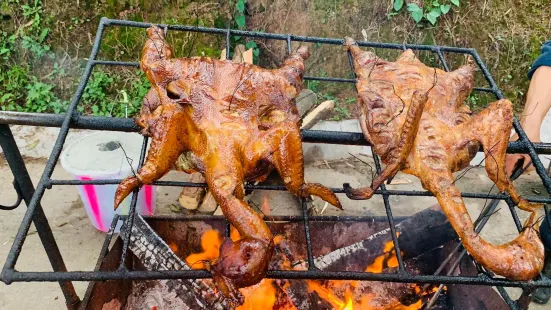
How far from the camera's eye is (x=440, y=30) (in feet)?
17.8

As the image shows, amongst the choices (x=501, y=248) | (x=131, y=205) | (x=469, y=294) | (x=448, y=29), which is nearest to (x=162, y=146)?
(x=131, y=205)

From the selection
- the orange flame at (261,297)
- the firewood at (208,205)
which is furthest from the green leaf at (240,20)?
the orange flame at (261,297)

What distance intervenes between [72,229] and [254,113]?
2741 millimetres

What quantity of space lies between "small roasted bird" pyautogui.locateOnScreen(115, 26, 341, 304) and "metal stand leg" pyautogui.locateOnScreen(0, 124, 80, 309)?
568 millimetres

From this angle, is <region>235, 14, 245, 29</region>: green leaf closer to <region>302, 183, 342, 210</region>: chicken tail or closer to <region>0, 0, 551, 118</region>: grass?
<region>0, 0, 551, 118</region>: grass

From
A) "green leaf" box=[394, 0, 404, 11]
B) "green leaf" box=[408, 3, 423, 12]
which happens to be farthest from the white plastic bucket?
"green leaf" box=[408, 3, 423, 12]

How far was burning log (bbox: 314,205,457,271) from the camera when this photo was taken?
283 centimetres

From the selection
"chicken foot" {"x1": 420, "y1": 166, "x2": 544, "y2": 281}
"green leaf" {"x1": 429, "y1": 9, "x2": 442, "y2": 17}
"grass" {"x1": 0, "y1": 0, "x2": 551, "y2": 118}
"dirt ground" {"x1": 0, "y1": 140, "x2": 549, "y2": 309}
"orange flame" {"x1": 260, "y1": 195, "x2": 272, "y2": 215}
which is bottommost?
"dirt ground" {"x1": 0, "y1": 140, "x2": 549, "y2": 309}

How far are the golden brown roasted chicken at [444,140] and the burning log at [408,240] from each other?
2.89 feet

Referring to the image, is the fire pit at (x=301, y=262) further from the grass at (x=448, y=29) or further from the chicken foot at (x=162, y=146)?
the grass at (x=448, y=29)

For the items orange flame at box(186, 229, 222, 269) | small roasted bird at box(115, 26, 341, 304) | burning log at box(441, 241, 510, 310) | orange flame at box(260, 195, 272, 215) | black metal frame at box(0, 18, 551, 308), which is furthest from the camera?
orange flame at box(260, 195, 272, 215)

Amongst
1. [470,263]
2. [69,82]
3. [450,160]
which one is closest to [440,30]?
[470,263]

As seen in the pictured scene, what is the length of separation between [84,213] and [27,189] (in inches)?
82.1

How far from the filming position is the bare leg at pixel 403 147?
188 centimetres
